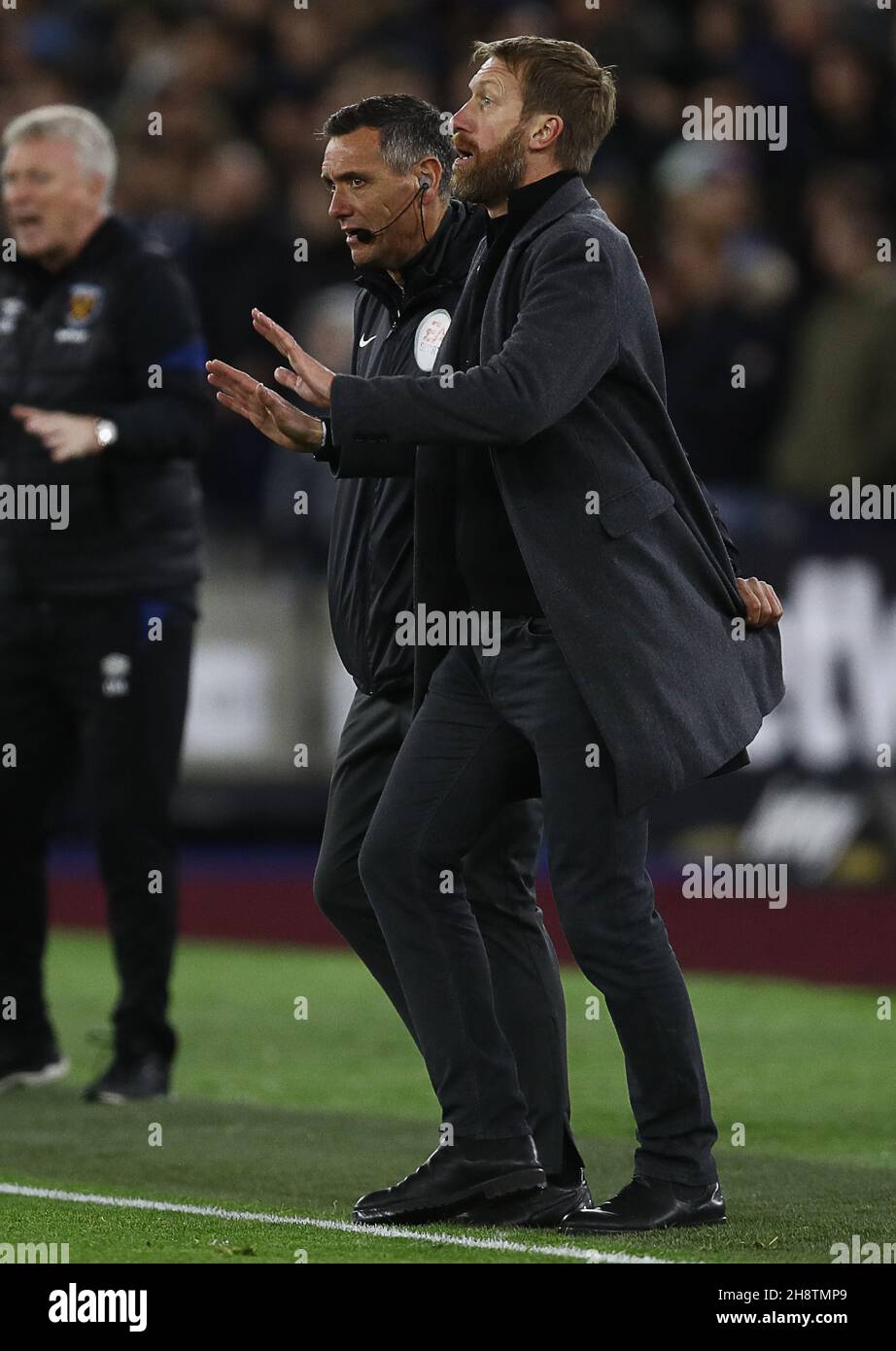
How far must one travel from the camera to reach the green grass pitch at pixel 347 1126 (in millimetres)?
5105

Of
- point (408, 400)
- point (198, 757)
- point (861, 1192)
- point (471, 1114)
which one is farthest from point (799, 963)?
point (408, 400)

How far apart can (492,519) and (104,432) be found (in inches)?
86.4

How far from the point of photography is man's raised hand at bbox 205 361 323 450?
5.07 meters

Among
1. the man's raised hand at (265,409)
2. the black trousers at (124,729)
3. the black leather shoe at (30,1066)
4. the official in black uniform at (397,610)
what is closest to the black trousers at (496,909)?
the official in black uniform at (397,610)

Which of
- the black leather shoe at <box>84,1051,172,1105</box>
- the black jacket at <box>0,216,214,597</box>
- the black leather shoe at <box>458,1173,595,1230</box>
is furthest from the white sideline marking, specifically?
the black jacket at <box>0,216,214,597</box>

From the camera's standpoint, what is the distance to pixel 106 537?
24.7ft

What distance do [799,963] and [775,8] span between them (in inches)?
228

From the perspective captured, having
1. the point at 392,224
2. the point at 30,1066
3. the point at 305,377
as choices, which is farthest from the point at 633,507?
the point at 30,1066

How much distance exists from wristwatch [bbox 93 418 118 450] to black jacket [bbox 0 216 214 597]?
0.22 m

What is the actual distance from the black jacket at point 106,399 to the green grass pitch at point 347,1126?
154 centimetres

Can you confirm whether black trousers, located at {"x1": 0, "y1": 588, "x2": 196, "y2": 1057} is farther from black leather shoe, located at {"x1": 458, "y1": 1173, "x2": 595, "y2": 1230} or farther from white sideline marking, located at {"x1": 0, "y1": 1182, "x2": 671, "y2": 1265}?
black leather shoe, located at {"x1": 458, "y1": 1173, "x2": 595, "y2": 1230}

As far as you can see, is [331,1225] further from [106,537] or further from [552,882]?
[106,537]

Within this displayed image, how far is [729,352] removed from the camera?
11914mm

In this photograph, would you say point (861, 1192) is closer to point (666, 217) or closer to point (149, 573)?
point (149, 573)
